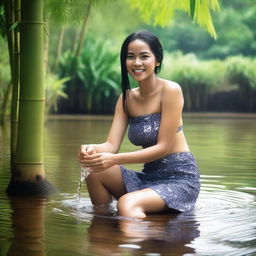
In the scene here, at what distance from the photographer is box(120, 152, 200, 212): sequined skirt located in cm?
Result: 575

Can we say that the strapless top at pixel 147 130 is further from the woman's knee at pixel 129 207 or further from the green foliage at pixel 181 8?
the green foliage at pixel 181 8

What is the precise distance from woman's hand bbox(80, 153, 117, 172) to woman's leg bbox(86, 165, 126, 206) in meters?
0.31

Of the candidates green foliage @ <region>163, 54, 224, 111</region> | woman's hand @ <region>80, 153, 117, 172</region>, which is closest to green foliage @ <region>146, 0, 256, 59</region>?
green foliage @ <region>163, 54, 224, 111</region>

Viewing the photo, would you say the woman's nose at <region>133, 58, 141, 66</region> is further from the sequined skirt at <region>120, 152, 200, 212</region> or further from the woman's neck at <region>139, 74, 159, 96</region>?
the sequined skirt at <region>120, 152, 200, 212</region>

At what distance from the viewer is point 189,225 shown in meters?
5.17

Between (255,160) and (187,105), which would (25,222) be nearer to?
(255,160)

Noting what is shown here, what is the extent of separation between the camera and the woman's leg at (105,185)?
5785 mm

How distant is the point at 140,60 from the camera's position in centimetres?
573

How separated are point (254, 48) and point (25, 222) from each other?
33.7m

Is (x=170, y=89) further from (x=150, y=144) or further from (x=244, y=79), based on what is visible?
(x=244, y=79)

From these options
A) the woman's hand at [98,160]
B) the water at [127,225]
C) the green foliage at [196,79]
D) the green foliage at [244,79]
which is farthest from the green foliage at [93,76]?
the woman's hand at [98,160]

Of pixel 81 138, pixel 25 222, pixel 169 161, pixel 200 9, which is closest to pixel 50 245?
pixel 25 222

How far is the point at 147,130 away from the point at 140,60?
18.4 inches

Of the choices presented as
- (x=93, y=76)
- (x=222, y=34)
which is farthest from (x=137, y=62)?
(x=222, y=34)
